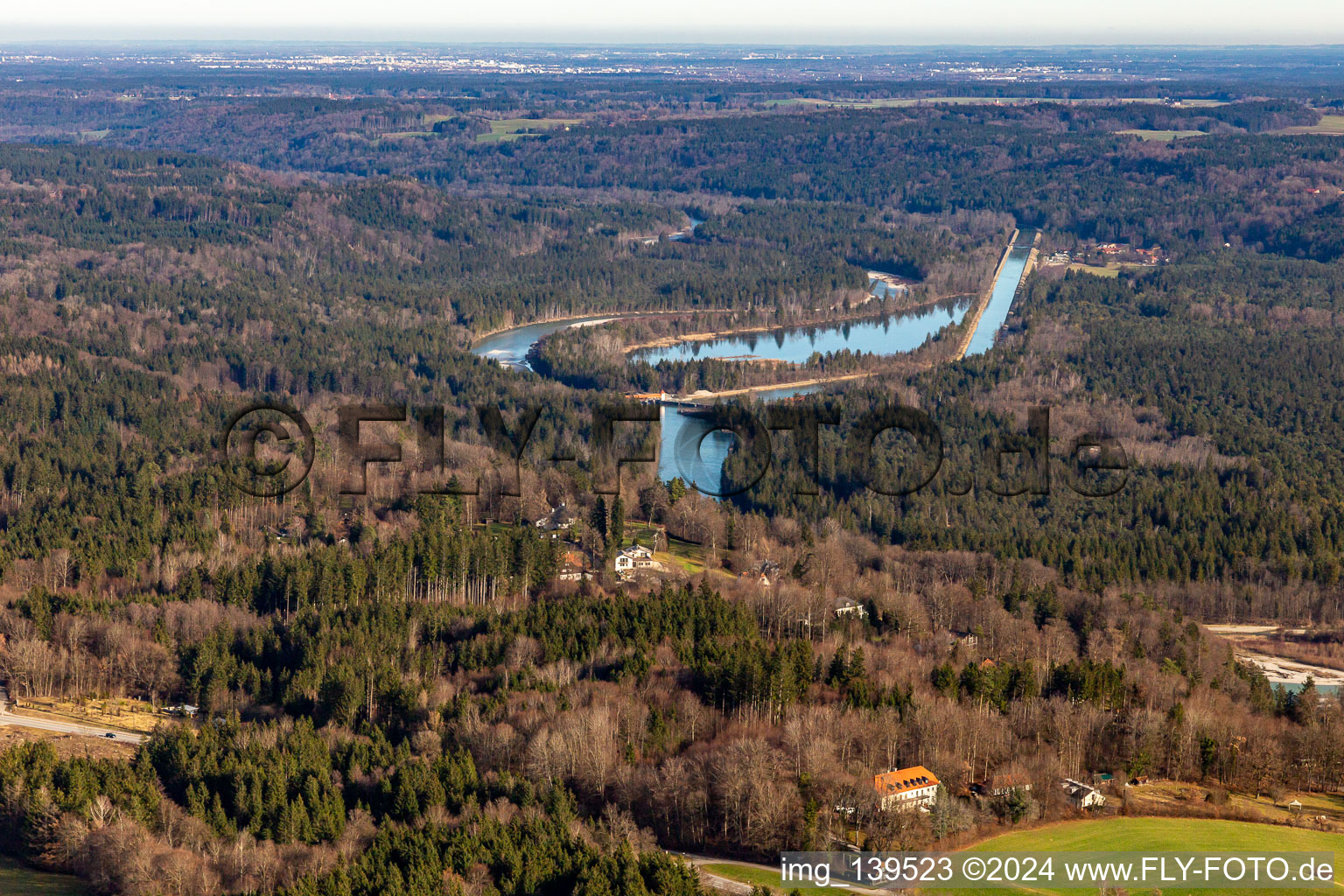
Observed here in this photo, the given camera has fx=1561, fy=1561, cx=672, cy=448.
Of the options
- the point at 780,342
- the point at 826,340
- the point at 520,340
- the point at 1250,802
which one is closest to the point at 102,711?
the point at 1250,802

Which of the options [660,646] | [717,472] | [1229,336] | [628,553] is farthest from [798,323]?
[660,646]

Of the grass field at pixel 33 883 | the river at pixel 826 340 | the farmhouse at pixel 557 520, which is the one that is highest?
the farmhouse at pixel 557 520

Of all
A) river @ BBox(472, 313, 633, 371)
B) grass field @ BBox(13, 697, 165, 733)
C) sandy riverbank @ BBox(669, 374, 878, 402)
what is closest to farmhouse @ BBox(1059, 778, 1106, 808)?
grass field @ BBox(13, 697, 165, 733)

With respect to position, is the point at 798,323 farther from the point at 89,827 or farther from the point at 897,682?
the point at 89,827

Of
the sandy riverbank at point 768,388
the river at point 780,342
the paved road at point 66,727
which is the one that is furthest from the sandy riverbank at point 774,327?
the paved road at point 66,727

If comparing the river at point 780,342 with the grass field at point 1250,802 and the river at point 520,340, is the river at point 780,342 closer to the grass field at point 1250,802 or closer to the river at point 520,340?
the river at point 520,340
